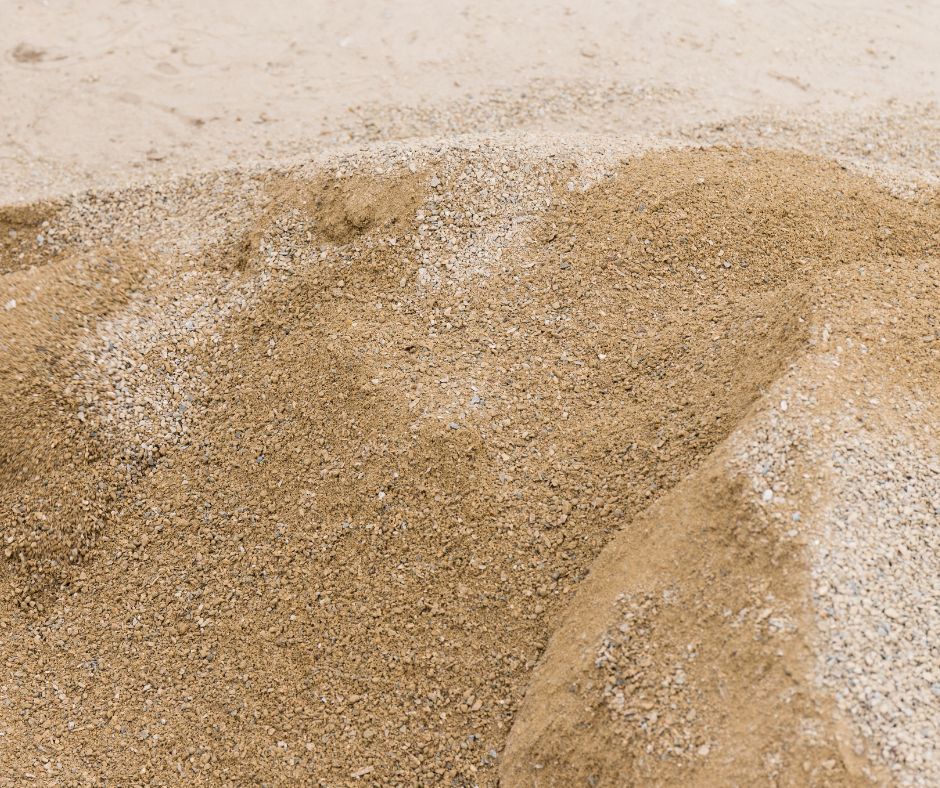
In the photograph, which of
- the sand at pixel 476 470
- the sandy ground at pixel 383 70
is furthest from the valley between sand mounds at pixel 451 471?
the sandy ground at pixel 383 70

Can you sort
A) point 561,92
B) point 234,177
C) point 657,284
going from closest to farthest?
point 657,284
point 234,177
point 561,92

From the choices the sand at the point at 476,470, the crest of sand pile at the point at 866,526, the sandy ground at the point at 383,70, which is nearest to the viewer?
the crest of sand pile at the point at 866,526

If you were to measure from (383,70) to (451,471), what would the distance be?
11.4ft

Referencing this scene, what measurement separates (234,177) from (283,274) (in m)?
0.95

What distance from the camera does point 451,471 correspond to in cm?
306

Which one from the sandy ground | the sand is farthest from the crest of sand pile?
the sandy ground

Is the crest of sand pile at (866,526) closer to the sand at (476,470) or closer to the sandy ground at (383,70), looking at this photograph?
the sand at (476,470)

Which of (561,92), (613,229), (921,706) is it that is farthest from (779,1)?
(921,706)

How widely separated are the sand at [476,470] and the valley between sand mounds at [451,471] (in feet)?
0.04

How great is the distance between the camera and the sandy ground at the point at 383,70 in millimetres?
5234

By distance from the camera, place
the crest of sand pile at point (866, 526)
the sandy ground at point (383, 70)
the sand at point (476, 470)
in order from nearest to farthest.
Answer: the crest of sand pile at point (866, 526) → the sand at point (476, 470) → the sandy ground at point (383, 70)

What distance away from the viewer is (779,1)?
6.24m

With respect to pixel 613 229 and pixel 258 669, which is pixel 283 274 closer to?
pixel 613 229

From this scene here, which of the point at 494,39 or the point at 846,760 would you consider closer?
the point at 846,760
